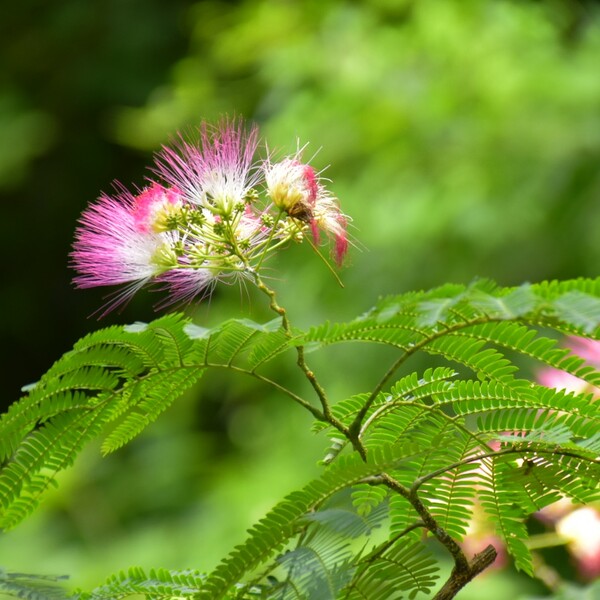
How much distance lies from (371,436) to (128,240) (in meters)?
0.24

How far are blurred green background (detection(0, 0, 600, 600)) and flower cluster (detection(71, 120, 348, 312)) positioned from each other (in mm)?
2258

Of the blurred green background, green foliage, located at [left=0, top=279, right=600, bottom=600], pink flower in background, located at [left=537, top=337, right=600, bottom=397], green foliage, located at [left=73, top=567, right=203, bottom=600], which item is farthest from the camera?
the blurred green background

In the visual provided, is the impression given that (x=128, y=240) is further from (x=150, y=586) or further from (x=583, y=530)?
(x=583, y=530)

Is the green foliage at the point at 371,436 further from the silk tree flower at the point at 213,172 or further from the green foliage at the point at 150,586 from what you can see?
the silk tree flower at the point at 213,172

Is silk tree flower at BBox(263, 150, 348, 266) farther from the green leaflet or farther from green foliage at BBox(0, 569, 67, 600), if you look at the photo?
green foliage at BBox(0, 569, 67, 600)

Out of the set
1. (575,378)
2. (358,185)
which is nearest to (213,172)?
(575,378)

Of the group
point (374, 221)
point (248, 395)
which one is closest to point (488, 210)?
point (374, 221)

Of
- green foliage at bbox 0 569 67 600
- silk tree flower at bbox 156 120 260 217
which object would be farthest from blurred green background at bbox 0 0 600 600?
green foliage at bbox 0 569 67 600

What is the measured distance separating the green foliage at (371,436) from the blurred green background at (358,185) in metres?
2.31

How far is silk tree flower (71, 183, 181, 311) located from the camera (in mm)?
846

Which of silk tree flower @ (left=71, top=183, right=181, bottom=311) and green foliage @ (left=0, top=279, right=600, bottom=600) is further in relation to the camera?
silk tree flower @ (left=71, top=183, right=181, bottom=311)

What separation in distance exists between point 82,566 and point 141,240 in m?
3.08

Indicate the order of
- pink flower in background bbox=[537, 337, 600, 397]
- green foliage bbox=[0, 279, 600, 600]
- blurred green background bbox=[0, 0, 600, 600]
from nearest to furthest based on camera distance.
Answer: green foliage bbox=[0, 279, 600, 600]
pink flower in background bbox=[537, 337, 600, 397]
blurred green background bbox=[0, 0, 600, 600]

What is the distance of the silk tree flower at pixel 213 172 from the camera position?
85cm
